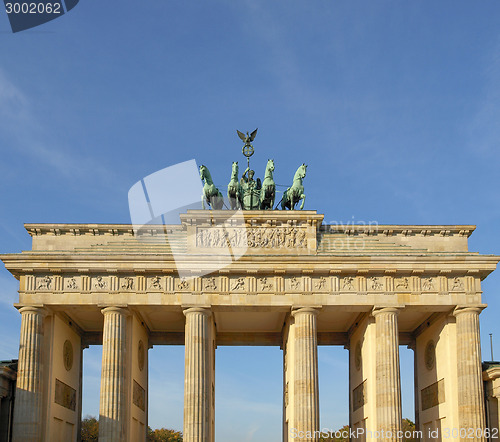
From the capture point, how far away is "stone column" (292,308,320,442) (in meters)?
36.9

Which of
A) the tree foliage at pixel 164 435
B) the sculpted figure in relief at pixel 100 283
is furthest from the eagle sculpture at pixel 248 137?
the tree foliage at pixel 164 435

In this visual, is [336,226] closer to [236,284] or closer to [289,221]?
[289,221]

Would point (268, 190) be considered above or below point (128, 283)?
above

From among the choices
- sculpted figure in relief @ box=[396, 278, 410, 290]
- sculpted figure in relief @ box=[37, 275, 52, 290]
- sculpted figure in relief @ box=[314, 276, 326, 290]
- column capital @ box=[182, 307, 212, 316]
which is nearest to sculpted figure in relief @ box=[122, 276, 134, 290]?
column capital @ box=[182, 307, 212, 316]

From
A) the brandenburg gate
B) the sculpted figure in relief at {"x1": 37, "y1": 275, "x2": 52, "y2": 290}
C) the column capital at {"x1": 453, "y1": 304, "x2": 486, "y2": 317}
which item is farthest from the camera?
the sculpted figure in relief at {"x1": 37, "y1": 275, "x2": 52, "y2": 290}

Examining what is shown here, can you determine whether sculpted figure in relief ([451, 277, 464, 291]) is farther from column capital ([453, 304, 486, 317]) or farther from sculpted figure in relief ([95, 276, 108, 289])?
sculpted figure in relief ([95, 276, 108, 289])

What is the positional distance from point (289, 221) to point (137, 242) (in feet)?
30.1

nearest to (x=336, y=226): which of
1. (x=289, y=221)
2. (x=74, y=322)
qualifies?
(x=289, y=221)

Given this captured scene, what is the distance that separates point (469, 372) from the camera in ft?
123

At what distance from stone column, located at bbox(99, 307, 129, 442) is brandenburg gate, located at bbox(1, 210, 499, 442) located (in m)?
0.06

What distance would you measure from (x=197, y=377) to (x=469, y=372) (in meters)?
14.8

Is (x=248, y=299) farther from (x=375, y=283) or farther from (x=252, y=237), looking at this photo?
(x=375, y=283)

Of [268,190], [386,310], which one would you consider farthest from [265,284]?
[386,310]

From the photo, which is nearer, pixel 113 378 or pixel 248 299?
pixel 113 378
